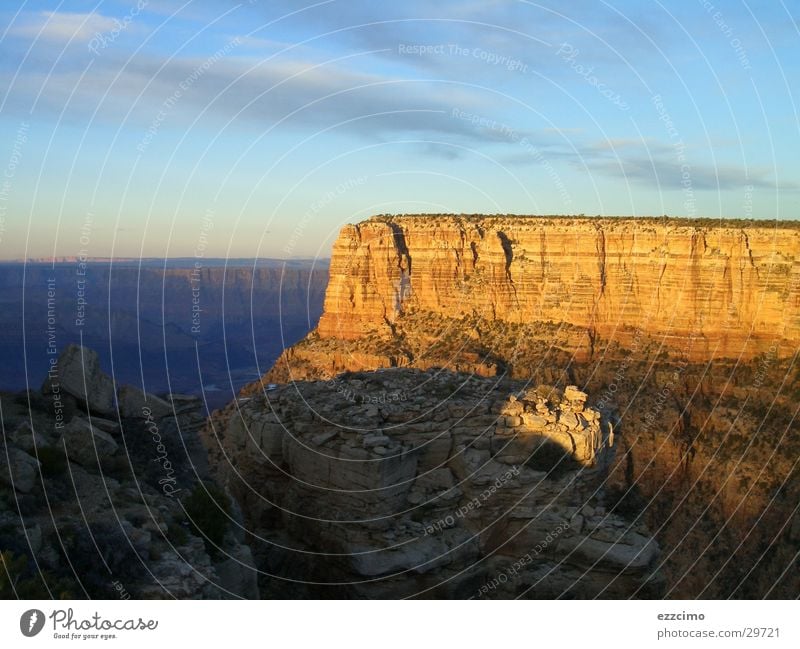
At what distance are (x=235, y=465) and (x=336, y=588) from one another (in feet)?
21.2

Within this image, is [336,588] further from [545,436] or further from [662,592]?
[662,592]

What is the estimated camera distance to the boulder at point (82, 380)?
66.1ft

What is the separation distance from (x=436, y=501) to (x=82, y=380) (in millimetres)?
11781

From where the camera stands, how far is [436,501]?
2505 cm

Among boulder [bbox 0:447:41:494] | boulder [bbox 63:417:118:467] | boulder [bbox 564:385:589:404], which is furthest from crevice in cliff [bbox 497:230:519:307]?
boulder [bbox 0:447:41:494]

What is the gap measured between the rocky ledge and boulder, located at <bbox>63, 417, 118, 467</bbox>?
24.4 feet

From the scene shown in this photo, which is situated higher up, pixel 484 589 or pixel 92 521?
pixel 92 521

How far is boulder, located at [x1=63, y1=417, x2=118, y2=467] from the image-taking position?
18.2 m

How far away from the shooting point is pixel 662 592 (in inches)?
989

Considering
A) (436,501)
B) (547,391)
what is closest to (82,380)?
(436,501)

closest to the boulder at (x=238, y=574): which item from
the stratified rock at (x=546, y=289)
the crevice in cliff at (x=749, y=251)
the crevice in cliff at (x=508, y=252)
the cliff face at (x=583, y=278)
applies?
the stratified rock at (x=546, y=289)

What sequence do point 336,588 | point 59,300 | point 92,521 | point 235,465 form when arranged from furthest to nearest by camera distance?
1. point 59,300
2. point 235,465
3. point 336,588
4. point 92,521

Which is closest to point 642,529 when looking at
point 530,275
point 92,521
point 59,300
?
point 92,521

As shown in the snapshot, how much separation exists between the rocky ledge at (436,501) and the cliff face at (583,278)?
42.3 metres
